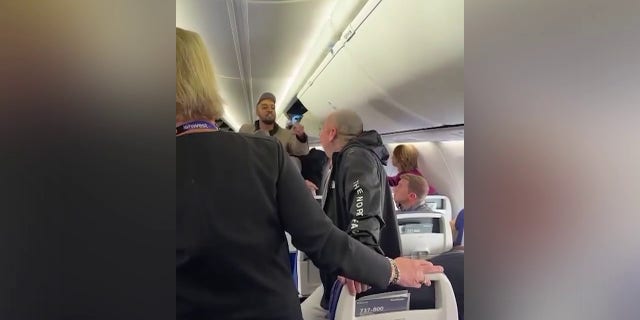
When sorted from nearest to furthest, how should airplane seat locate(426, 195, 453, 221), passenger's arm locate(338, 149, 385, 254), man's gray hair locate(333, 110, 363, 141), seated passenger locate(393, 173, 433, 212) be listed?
passenger's arm locate(338, 149, 385, 254), man's gray hair locate(333, 110, 363, 141), seated passenger locate(393, 173, 433, 212), airplane seat locate(426, 195, 453, 221)

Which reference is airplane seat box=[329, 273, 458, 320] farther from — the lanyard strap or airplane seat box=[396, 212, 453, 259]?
airplane seat box=[396, 212, 453, 259]

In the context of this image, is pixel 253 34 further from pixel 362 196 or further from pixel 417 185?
pixel 417 185

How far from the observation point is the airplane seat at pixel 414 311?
2.92 ft

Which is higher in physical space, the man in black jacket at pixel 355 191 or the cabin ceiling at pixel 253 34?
the cabin ceiling at pixel 253 34

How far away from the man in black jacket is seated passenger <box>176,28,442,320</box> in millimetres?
427

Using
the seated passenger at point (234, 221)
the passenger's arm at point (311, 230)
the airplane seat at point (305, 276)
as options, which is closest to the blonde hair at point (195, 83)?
the seated passenger at point (234, 221)

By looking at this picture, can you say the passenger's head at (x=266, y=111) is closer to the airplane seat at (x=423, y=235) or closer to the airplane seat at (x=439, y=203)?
the airplane seat at (x=423, y=235)

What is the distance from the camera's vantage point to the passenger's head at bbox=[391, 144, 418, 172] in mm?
2670

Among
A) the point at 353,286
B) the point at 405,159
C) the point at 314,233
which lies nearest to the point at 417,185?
the point at 405,159

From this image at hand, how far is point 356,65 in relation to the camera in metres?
1.72

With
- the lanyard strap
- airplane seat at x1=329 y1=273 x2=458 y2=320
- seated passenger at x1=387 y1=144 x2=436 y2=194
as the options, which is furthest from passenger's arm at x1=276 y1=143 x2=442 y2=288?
seated passenger at x1=387 y1=144 x2=436 y2=194

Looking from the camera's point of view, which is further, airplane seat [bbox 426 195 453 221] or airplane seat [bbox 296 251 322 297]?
airplane seat [bbox 426 195 453 221]

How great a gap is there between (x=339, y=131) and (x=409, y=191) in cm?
87

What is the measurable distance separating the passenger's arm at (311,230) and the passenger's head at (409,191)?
1462mm
